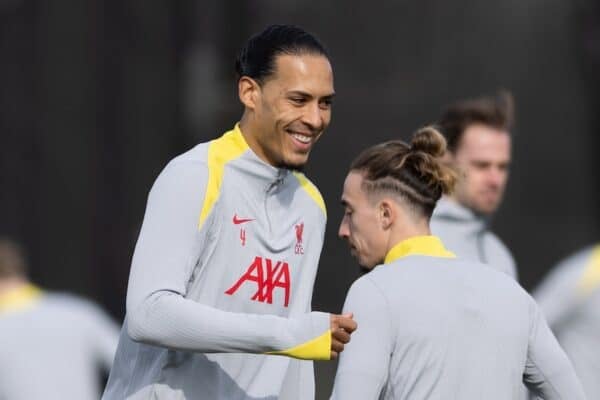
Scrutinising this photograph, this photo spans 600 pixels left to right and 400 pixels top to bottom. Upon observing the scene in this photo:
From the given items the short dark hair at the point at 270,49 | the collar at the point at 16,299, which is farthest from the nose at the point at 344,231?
the collar at the point at 16,299

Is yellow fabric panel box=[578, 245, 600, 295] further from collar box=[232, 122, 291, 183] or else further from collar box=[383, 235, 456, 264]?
collar box=[232, 122, 291, 183]

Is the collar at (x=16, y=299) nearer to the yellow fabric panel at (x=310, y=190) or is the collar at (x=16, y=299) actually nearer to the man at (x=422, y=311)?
the yellow fabric panel at (x=310, y=190)

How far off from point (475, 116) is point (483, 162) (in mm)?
231

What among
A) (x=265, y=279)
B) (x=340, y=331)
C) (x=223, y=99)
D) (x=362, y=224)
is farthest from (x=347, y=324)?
(x=223, y=99)

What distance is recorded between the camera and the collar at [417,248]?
4027 mm

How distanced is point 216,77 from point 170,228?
37.3 feet

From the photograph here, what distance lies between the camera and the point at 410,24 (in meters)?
14.3

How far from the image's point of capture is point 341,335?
3.71m

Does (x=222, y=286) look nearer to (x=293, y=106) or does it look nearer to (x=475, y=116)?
(x=293, y=106)

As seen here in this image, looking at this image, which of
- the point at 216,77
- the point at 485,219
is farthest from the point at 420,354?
the point at 216,77

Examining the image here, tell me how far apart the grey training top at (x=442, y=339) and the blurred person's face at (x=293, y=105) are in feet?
1.34

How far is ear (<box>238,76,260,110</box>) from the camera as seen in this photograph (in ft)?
13.2

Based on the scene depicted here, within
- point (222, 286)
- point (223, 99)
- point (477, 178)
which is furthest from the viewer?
point (223, 99)

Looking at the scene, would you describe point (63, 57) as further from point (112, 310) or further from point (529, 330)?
point (529, 330)
